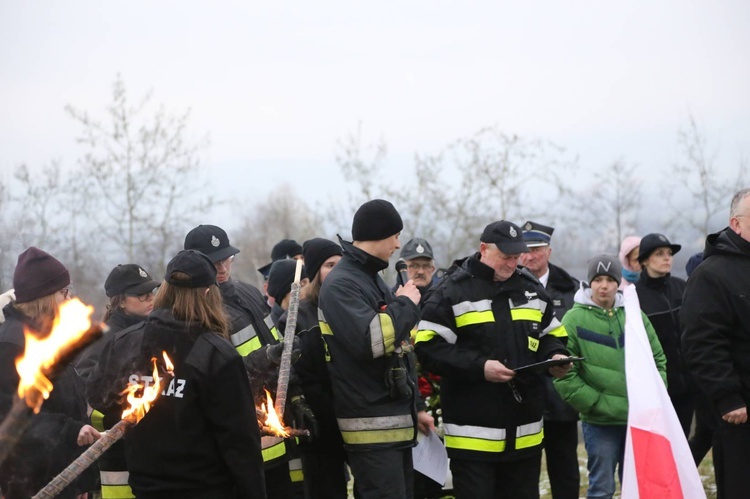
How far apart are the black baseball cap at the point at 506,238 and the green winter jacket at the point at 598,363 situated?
151cm

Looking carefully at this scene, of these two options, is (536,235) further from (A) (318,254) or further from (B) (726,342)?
(B) (726,342)

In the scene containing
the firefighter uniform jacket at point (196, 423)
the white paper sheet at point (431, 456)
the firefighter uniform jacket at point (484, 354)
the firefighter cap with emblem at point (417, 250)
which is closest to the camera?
the firefighter uniform jacket at point (196, 423)

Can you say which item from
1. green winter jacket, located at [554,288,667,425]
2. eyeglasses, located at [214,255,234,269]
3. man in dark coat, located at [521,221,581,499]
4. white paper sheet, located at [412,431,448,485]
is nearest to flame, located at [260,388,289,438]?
eyeglasses, located at [214,255,234,269]

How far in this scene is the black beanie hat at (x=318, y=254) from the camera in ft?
21.6

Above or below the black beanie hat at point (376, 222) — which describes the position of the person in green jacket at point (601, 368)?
below

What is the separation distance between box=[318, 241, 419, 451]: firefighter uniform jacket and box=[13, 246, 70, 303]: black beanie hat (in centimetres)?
163

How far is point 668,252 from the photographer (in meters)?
8.20

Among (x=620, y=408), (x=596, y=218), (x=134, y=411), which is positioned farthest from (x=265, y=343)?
(x=596, y=218)

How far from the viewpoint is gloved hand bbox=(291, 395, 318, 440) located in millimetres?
6055

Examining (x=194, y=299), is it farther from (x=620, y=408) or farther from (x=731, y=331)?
(x=620, y=408)

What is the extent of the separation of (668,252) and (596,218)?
950 inches

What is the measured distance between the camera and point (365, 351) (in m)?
5.46

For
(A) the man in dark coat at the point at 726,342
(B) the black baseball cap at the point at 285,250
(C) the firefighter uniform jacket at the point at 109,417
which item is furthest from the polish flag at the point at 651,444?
(B) the black baseball cap at the point at 285,250

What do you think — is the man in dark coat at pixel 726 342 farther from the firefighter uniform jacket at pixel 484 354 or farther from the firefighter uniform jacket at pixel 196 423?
the firefighter uniform jacket at pixel 196 423
